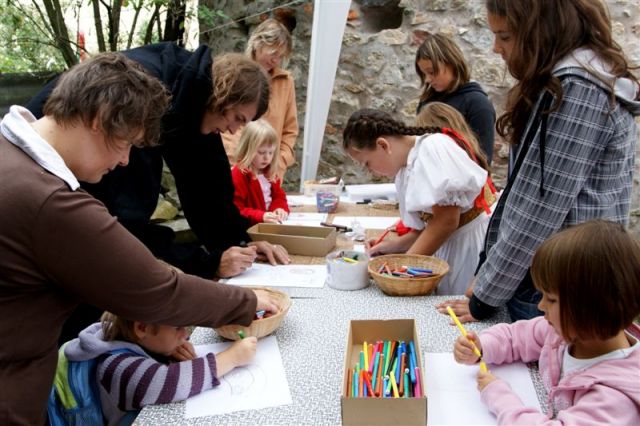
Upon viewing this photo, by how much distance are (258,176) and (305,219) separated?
39cm

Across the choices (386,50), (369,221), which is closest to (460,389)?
(369,221)

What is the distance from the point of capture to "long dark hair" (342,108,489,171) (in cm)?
202

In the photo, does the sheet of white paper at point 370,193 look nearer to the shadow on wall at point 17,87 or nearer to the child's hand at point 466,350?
the child's hand at point 466,350

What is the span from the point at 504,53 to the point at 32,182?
1.11 m

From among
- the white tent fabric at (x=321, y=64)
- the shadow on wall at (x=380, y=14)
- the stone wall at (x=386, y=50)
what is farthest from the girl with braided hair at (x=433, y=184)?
the shadow on wall at (x=380, y=14)

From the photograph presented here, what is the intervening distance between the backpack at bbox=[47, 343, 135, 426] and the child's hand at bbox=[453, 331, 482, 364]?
2.39ft

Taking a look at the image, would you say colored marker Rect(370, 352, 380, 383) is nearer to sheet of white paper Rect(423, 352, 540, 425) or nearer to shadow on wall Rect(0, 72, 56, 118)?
sheet of white paper Rect(423, 352, 540, 425)

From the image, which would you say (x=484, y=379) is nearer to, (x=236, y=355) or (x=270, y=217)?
(x=236, y=355)

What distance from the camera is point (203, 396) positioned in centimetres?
Result: 111

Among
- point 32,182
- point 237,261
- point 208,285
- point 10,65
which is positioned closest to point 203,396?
point 208,285

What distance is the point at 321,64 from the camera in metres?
3.79

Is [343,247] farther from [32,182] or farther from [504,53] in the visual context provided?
[32,182]

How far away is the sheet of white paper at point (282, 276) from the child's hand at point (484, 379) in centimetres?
73

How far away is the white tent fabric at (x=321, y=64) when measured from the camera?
143 inches
